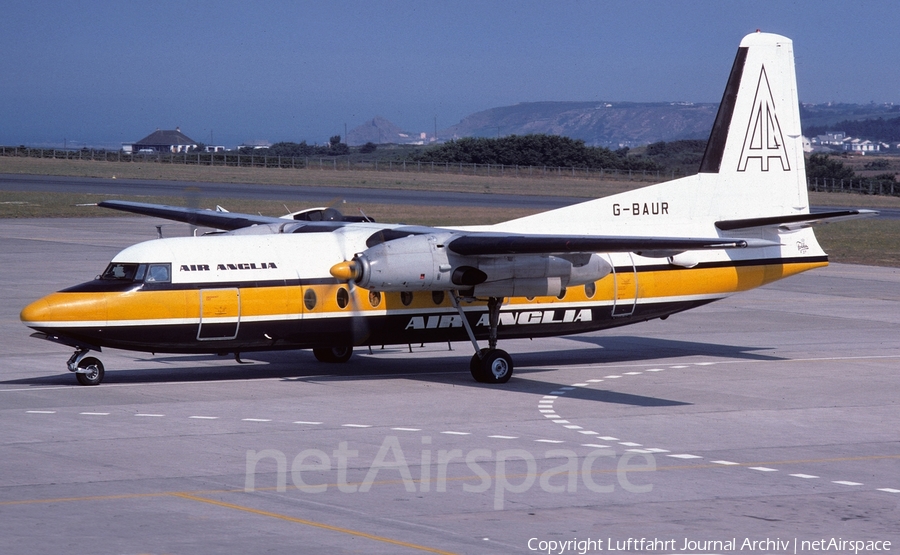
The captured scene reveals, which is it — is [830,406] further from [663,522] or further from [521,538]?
[521,538]

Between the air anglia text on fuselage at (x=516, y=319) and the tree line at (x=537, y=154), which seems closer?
the air anglia text on fuselage at (x=516, y=319)

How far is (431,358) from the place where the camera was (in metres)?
22.6

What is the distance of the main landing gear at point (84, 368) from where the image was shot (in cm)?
1822

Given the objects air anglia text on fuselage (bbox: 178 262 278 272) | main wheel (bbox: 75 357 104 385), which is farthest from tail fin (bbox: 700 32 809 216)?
main wheel (bbox: 75 357 104 385)

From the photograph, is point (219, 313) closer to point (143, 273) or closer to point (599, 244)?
point (143, 273)

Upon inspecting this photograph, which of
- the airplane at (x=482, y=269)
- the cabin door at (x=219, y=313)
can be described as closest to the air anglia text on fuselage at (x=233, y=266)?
the airplane at (x=482, y=269)

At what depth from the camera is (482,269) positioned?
1888 centimetres

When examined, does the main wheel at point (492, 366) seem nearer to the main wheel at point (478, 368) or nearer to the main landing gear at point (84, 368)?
the main wheel at point (478, 368)

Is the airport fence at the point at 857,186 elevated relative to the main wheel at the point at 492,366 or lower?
elevated

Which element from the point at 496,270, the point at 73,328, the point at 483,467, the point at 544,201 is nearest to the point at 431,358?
the point at 496,270

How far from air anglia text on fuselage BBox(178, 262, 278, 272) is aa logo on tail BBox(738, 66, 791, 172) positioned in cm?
1015

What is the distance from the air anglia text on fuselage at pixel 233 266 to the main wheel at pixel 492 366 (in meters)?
3.90

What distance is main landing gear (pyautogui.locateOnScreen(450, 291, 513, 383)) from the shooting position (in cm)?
1936

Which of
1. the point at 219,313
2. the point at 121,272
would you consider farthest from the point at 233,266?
the point at 121,272
